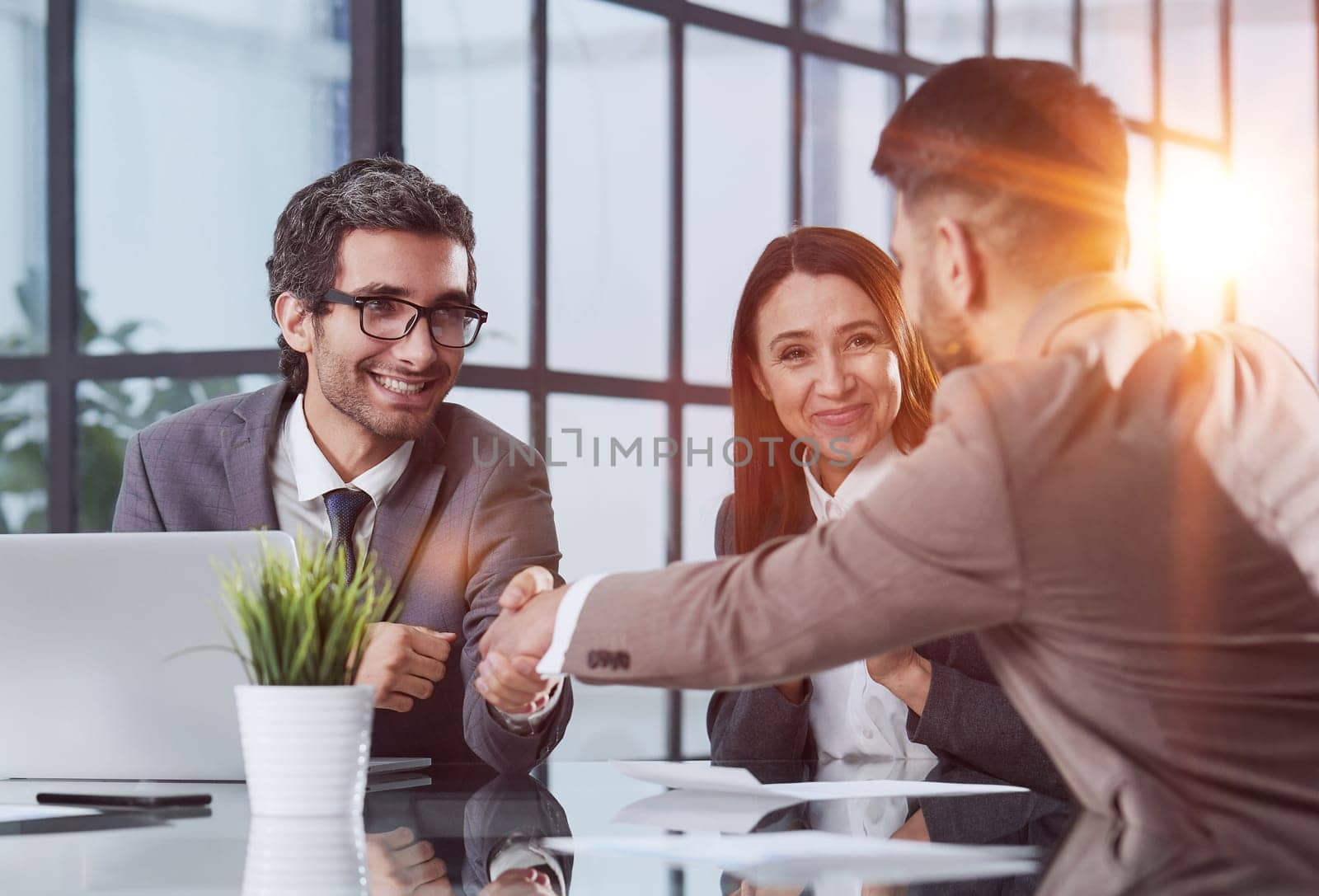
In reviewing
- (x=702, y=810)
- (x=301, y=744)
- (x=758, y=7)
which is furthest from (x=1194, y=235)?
(x=301, y=744)

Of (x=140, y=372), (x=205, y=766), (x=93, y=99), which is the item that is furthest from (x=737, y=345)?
(x=93, y=99)

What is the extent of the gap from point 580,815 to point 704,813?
0.14m

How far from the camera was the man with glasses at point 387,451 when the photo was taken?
2502 mm

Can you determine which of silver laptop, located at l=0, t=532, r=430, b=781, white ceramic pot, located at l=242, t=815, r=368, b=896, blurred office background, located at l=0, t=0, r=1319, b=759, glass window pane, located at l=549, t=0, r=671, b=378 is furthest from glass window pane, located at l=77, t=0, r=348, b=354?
white ceramic pot, located at l=242, t=815, r=368, b=896

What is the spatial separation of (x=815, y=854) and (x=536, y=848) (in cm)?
25

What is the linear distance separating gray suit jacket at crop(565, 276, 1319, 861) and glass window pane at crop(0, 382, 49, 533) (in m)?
3.81

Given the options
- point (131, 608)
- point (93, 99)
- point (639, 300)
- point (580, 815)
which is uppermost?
point (93, 99)

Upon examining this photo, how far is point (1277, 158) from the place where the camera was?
6852mm

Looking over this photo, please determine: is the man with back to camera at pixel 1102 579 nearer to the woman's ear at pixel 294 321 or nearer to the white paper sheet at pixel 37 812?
the white paper sheet at pixel 37 812

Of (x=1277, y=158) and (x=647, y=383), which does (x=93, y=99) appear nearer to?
(x=647, y=383)

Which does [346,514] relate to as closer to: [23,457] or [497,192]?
[497,192]

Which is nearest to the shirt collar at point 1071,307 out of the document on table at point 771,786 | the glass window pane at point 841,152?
the document on table at point 771,786

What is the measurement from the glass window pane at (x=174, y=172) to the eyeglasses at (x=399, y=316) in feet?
6.13

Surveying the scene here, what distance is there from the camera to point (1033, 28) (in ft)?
20.4
